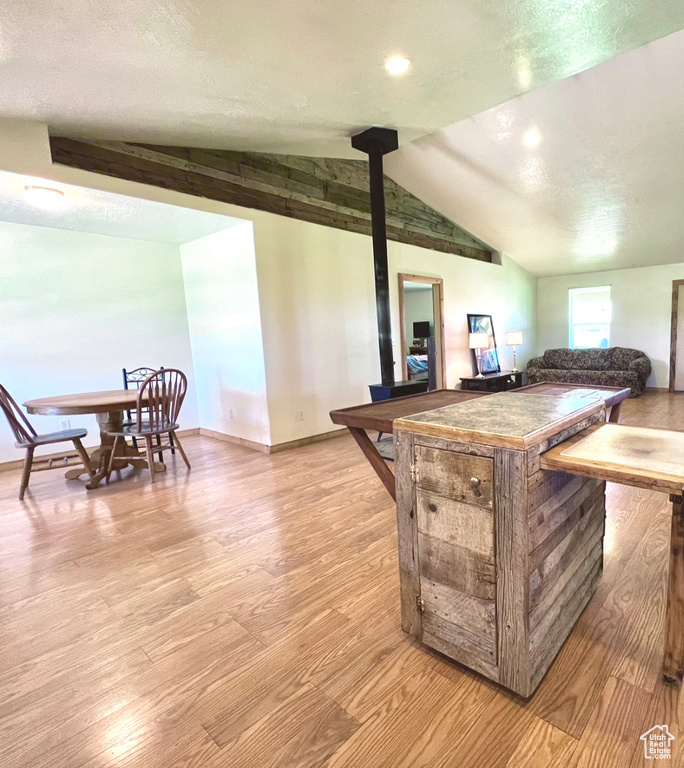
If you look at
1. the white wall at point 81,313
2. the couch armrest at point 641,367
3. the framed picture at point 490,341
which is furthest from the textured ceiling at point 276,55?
the couch armrest at point 641,367

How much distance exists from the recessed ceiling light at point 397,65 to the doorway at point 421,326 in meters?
2.95

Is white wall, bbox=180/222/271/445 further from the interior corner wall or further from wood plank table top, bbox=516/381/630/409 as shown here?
wood plank table top, bbox=516/381/630/409

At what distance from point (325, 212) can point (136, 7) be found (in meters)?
3.12

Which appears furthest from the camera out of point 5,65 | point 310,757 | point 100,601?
point 5,65

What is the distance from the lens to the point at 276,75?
244 centimetres

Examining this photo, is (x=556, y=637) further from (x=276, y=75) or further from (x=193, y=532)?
(x=276, y=75)

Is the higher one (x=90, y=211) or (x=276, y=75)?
(x=276, y=75)

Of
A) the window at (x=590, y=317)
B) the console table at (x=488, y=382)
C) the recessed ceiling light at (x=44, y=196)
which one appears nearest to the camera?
the recessed ceiling light at (x=44, y=196)

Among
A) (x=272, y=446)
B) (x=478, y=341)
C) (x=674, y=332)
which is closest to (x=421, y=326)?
(x=478, y=341)

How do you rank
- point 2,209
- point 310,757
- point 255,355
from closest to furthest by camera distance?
point 310,757, point 2,209, point 255,355

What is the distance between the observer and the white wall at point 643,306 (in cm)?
715

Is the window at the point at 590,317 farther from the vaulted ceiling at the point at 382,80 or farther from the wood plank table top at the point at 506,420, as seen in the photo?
the wood plank table top at the point at 506,420

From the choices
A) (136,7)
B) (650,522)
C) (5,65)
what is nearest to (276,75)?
(136,7)

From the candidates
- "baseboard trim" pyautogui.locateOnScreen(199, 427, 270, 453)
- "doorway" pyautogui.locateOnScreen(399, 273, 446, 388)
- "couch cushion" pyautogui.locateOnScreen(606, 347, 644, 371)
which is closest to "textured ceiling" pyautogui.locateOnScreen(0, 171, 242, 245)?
"baseboard trim" pyautogui.locateOnScreen(199, 427, 270, 453)
